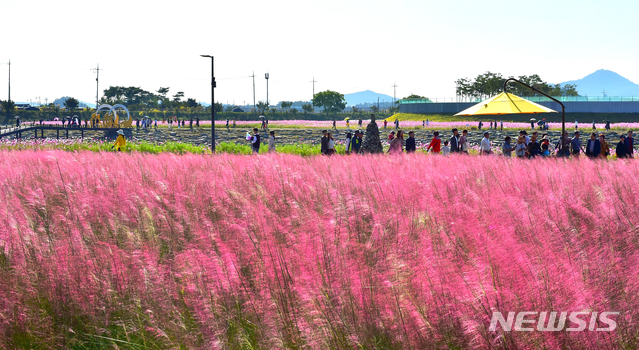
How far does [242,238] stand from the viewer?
3969 millimetres

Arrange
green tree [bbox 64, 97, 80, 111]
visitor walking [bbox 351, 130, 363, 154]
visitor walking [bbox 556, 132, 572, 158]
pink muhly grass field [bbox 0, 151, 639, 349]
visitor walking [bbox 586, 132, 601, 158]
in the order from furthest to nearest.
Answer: green tree [bbox 64, 97, 80, 111]
visitor walking [bbox 351, 130, 363, 154]
visitor walking [bbox 586, 132, 601, 158]
visitor walking [bbox 556, 132, 572, 158]
pink muhly grass field [bbox 0, 151, 639, 349]

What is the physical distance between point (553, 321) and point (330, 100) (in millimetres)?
122581

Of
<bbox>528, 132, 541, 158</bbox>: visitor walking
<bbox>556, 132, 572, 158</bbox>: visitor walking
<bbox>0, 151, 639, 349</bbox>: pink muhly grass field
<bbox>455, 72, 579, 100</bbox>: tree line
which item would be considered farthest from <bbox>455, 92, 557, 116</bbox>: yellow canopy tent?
<bbox>455, 72, 579, 100</bbox>: tree line

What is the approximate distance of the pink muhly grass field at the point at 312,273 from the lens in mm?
2895

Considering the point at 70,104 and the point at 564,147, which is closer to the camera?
the point at 564,147

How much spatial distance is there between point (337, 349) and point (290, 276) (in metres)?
0.64

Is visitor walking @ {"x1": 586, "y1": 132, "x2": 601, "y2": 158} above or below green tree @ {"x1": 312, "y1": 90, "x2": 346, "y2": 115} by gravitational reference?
below

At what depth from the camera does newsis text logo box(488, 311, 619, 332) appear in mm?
2715

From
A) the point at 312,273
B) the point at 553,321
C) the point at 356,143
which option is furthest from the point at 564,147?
the point at 312,273

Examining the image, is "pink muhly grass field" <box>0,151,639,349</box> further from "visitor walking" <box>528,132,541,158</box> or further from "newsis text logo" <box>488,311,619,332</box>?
"visitor walking" <box>528,132,541,158</box>

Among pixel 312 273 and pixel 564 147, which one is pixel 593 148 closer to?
pixel 564 147

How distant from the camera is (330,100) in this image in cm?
12394

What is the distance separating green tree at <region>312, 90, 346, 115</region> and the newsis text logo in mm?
120495

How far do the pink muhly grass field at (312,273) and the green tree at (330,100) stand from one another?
11834 cm
